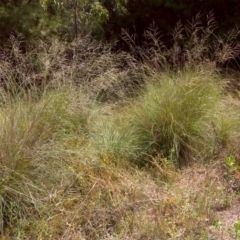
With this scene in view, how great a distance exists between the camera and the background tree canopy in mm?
6750

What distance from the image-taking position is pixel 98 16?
22.8ft

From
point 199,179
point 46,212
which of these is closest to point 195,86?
point 199,179

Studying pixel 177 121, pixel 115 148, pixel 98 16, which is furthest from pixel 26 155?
pixel 98 16

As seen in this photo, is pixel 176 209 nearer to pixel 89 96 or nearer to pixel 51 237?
pixel 51 237

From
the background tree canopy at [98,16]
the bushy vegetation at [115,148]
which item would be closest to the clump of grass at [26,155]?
the bushy vegetation at [115,148]

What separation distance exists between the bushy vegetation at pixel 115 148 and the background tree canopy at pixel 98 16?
73 centimetres

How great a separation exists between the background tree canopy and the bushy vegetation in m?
0.73

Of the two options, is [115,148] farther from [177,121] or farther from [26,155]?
[26,155]

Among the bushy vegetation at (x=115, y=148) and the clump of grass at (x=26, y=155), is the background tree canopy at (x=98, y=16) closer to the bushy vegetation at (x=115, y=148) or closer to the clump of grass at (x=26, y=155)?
the bushy vegetation at (x=115, y=148)

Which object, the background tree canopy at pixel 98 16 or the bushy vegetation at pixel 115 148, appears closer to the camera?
the bushy vegetation at pixel 115 148

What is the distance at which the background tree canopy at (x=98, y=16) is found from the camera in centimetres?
675

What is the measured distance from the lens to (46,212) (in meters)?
4.04

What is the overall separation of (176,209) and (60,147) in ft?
3.72

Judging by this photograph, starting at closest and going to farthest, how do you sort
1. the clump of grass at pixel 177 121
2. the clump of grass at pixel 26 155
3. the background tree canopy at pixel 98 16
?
the clump of grass at pixel 26 155
the clump of grass at pixel 177 121
the background tree canopy at pixel 98 16
